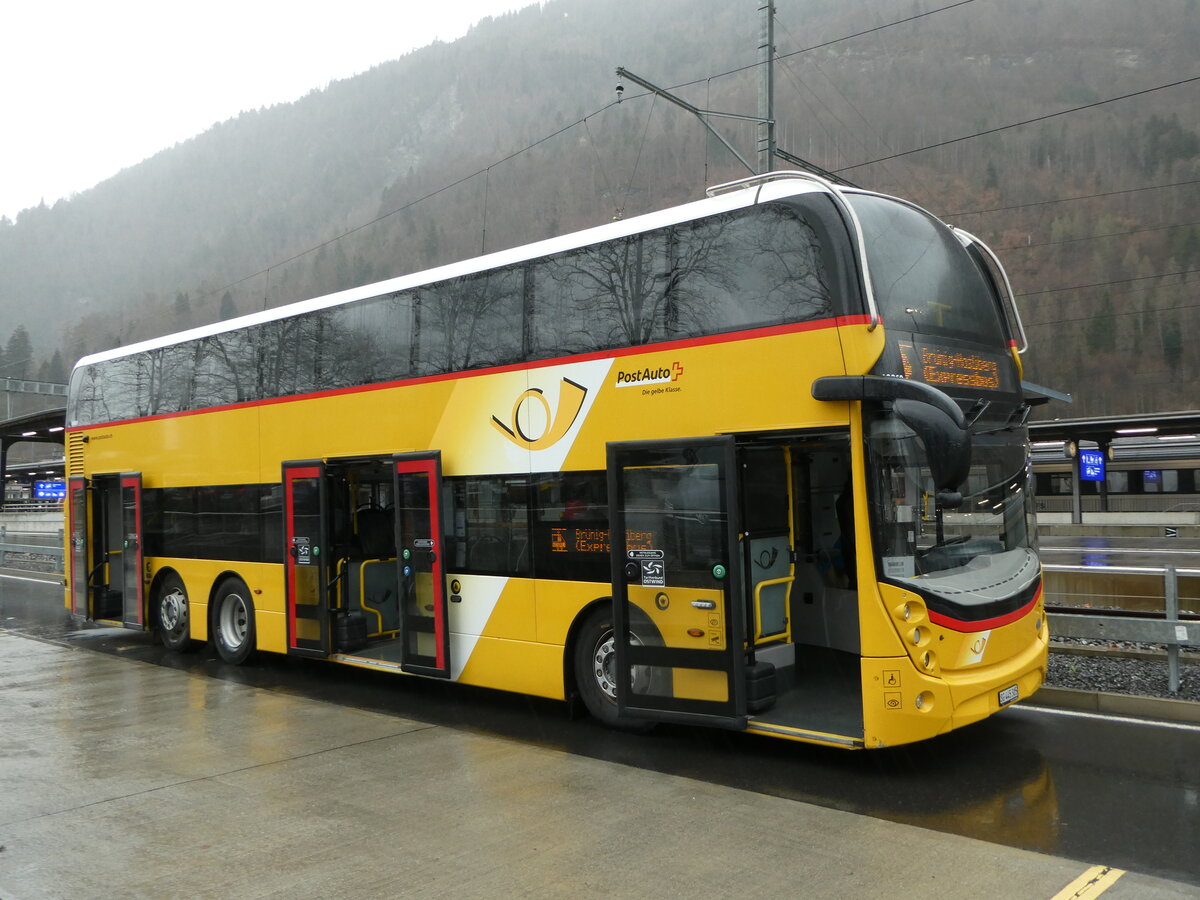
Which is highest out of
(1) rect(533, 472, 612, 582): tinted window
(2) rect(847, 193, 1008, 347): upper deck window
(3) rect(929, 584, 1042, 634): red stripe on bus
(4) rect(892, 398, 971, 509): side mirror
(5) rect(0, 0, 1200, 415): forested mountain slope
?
(5) rect(0, 0, 1200, 415): forested mountain slope

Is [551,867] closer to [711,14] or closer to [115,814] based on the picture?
[115,814]

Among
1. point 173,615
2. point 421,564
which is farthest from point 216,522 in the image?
point 421,564

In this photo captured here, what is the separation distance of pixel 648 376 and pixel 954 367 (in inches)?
89.1

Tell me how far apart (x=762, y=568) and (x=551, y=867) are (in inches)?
127

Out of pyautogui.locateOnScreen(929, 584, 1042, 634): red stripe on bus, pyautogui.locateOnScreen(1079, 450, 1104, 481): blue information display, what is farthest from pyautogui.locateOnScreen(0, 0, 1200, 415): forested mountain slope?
pyautogui.locateOnScreen(929, 584, 1042, 634): red stripe on bus

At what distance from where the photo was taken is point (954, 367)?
7348 millimetres

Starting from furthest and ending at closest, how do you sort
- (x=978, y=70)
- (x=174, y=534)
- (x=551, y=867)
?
(x=978, y=70) → (x=174, y=534) → (x=551, y=867)

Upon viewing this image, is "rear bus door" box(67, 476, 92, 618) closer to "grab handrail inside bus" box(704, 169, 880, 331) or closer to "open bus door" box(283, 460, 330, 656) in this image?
"open bus door" box(283, 460, 330, 656)

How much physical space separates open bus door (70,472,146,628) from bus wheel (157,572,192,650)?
27.1 inches

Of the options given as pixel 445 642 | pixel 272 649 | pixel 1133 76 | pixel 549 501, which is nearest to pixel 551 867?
pixel 549 501

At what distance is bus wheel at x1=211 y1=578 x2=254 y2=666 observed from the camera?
12.4m

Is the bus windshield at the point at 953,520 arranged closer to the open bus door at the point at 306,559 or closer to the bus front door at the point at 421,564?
the bus front door at the point at 421,564

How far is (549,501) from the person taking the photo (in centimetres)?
868

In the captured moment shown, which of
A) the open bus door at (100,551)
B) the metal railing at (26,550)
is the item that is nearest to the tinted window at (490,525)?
the open bus door at (100,551)
